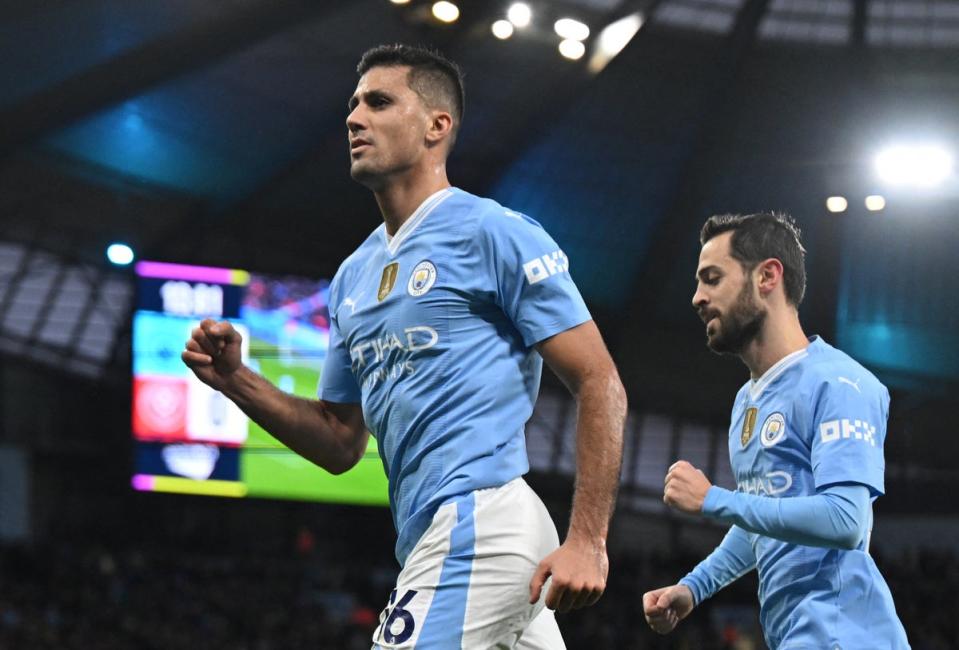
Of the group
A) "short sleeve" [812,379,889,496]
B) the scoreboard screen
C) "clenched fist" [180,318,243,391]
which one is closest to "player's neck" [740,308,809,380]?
"short sleeve" [812,379,889,496]

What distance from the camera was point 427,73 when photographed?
2924 mm

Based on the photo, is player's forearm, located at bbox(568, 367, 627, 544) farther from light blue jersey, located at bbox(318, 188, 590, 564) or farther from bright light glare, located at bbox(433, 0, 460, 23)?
bright light glare, located at bbox(433, 0, 460, 23)

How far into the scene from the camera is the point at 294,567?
20.2 m

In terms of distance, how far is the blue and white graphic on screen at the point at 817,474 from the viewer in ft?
9.81

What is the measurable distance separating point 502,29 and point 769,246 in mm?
9649

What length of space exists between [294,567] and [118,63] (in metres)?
9.68

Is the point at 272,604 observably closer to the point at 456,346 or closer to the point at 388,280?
the point at 388,280

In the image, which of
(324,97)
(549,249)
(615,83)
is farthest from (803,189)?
(549,249)

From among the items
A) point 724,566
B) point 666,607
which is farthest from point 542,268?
point 724,566

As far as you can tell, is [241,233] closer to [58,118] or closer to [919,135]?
[58,118]

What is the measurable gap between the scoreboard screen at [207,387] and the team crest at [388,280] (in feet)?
35.0

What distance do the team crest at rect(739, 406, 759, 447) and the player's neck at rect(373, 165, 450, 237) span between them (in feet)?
3.87

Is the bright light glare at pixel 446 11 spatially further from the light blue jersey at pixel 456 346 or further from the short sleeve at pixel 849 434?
the light blue jersey at pixel 456 346

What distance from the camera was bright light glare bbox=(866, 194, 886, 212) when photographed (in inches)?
548
